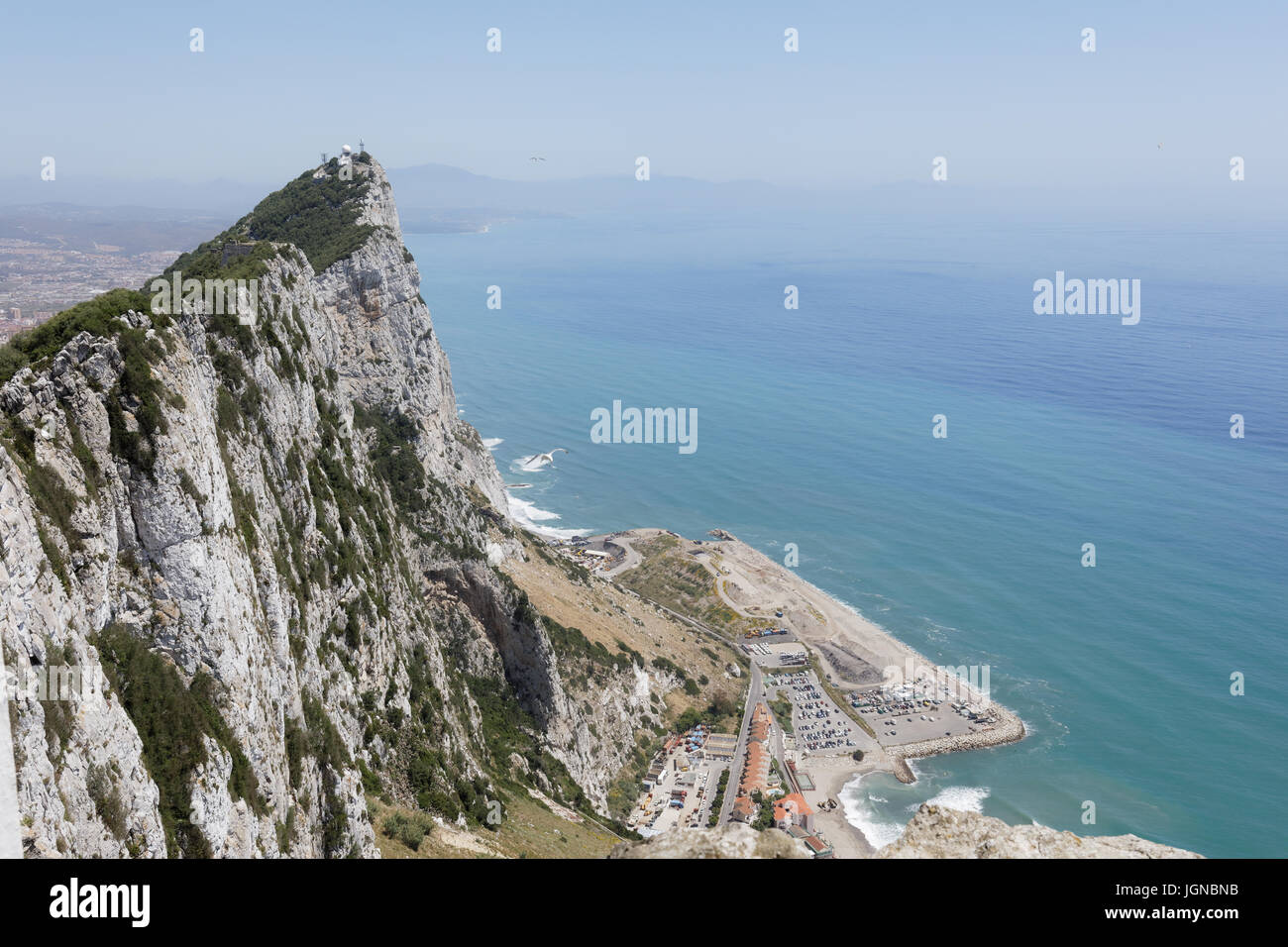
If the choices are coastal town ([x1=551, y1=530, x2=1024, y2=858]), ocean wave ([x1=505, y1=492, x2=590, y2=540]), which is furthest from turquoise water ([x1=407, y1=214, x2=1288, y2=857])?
coastal town ([x1=551, y1=530, x2=1024, y2=858])

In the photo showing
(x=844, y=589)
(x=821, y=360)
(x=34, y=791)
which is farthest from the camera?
(x=821, y=360)

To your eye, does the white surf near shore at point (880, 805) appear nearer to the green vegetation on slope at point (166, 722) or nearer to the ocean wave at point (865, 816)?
the ocean wave at point (865, 816)

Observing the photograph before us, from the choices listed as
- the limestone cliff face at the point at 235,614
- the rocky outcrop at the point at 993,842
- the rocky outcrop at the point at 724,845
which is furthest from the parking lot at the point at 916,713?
the rocky outcrop at the point at 724,845

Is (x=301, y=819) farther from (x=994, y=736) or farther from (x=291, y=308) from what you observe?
(x=994, y=736)

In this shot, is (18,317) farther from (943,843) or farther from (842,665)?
(943,843)

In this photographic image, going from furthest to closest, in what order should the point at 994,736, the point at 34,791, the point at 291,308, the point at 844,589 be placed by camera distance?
1. the point at 844,589
2. the point at 994,736
3. the point at 291,308
4. the point at 34,791
